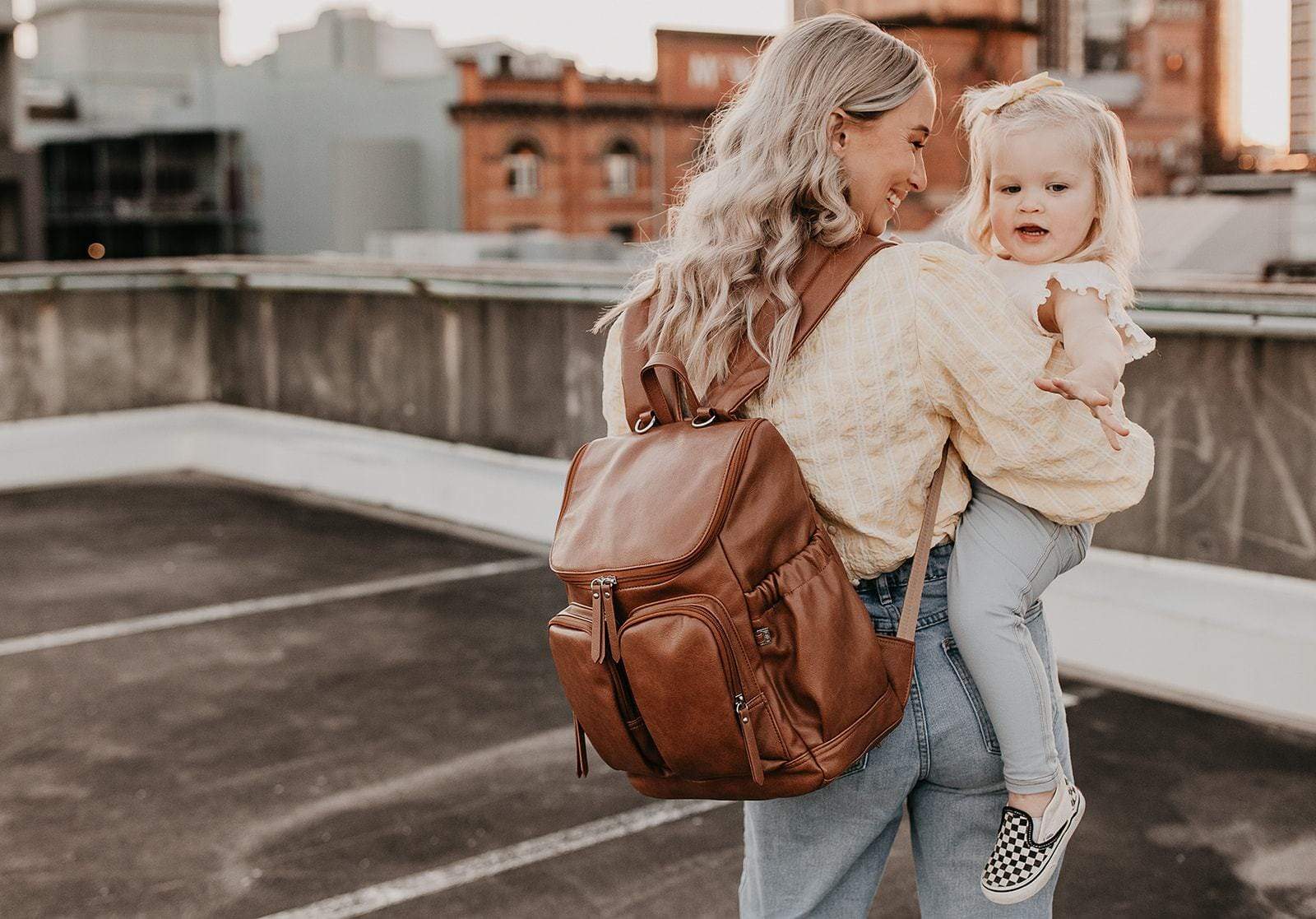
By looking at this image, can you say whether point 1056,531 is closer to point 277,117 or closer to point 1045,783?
point 1045,783

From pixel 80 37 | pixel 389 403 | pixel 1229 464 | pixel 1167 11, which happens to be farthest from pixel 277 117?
pixel 1229 464

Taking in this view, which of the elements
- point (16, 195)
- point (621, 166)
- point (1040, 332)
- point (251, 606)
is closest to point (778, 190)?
point (1040, 332)

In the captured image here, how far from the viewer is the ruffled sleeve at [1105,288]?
2309 mm

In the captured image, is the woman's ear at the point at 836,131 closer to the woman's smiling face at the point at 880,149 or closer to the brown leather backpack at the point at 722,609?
the woman's smiling face at the point at 880,149

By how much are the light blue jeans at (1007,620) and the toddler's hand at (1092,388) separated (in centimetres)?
25

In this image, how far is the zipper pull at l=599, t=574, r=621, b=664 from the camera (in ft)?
6.97

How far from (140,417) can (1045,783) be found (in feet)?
36.7

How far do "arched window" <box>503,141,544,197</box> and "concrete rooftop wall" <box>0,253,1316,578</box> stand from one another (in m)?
55.9

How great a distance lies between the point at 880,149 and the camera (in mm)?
2230

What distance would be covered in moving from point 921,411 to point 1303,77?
154 meters

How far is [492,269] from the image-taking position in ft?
34.2

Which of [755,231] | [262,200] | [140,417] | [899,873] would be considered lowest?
[899,873]

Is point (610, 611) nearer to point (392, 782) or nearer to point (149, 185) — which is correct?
point (392, 782)

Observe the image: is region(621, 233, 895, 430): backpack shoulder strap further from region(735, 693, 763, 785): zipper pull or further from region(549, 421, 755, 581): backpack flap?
region(735, 693, 763, 785): zipper pull
